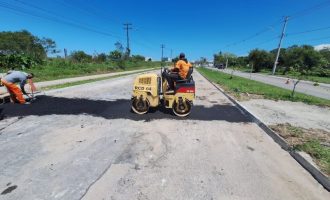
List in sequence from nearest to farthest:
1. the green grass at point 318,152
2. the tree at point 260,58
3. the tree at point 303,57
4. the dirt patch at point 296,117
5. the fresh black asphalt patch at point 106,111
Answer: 1. the green grass at point 318,152
2. the dirt patch at point 296,117
3. the fresh black asphalt patch at point 106,111
4. the tree at point 303,57
5. the tree at point 260,58

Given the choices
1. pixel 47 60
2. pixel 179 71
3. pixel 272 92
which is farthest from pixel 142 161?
pixel 47 60

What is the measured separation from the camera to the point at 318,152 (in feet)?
14.3

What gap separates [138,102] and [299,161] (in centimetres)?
453

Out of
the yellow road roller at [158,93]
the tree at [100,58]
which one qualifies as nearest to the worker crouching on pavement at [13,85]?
the yellow road roller at [158,93]

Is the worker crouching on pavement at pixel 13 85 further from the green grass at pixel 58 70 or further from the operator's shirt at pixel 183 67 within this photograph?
the green grass at pixel 58 70

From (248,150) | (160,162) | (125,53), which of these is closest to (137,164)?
(160,162)

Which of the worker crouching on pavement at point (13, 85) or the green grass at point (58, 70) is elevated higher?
the worker crouching on pavement at point (13, 85)

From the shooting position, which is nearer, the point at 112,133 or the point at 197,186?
the point at 197,186

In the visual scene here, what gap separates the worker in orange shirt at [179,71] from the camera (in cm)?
684

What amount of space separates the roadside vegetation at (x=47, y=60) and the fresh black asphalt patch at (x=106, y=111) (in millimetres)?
10652

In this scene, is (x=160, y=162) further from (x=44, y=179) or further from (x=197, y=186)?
(x=44, y=179)

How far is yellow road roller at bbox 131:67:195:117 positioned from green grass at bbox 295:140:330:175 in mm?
3242

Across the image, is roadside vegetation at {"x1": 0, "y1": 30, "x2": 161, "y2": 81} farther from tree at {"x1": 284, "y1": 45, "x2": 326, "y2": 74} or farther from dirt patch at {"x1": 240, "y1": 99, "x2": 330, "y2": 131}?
tree at {"x1": 284, "y1": 45, "x2": 326, "y2": 74}

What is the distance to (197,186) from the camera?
3189 mm
